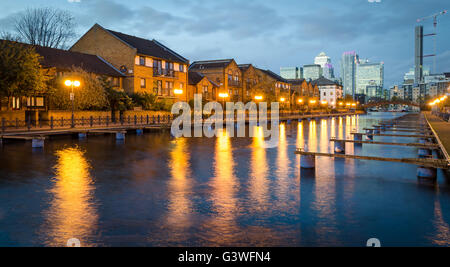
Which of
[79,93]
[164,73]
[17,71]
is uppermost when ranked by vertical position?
[164,73]

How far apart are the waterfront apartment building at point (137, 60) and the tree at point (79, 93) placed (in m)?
10.2

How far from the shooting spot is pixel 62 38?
206 feet

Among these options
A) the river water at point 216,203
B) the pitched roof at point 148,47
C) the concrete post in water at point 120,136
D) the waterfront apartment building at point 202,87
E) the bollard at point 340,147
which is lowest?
the river water at point 216,203

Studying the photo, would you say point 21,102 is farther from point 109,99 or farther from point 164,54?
point 164,54

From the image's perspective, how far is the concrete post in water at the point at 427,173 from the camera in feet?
44.3

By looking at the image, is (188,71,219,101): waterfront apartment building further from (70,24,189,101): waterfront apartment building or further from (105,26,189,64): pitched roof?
(70,24,189,101): waterfront apartment building

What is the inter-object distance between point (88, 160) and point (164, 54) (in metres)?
41.0

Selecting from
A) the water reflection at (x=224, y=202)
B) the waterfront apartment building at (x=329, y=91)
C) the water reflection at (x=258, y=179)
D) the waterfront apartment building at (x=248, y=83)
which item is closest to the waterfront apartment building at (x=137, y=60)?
the waterfront apartment building at (x=248, y=83)

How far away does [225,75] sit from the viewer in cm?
7506

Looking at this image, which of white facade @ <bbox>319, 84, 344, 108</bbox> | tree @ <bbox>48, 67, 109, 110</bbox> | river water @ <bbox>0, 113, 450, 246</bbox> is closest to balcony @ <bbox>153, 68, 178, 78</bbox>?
tree @ <bbox>48, 67, 109, 110</bbox>

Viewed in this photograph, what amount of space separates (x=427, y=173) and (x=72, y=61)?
4196cm

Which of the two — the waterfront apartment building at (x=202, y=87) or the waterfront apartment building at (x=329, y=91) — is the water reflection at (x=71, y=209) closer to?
the waterfront apartment building at (x=202, y=87)

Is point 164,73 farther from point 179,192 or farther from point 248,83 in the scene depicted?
point 179,192

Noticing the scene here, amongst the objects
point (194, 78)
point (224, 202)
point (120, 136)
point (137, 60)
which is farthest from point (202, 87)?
point (224, 202)
